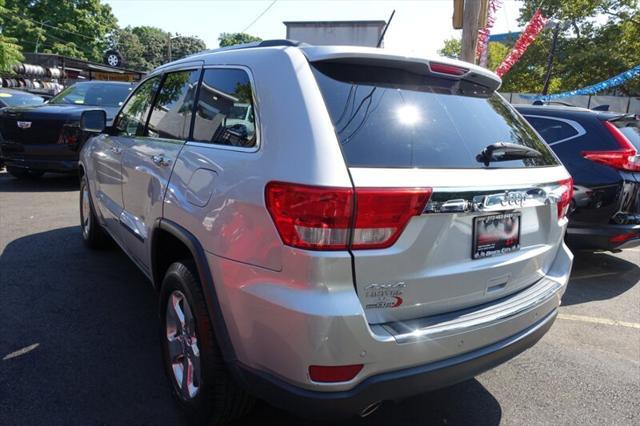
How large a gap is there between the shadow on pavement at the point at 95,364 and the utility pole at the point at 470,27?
6.22 metres

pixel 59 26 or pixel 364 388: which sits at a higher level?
pixel 59 26

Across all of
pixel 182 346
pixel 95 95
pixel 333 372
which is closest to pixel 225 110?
pixel 182 346

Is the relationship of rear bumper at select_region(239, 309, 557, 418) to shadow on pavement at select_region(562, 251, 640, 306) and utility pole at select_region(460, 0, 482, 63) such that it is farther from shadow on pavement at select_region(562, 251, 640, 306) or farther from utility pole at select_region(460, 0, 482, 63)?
utility pole at select_region(460, 0, 482, 63)

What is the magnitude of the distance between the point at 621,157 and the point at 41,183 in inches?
351

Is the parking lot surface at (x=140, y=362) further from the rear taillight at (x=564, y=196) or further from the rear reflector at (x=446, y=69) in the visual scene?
the rear reflector at (x=446, y=69)

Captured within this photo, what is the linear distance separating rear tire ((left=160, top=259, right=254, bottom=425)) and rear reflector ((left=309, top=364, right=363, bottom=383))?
1.86 ft

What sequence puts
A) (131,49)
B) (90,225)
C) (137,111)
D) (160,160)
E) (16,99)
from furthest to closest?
(131,49) < (16,99) < (90,225) < (137,111) < (160,160)

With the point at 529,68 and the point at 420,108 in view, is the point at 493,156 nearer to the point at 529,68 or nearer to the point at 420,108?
the point at 420,108

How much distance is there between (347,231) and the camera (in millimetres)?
1768

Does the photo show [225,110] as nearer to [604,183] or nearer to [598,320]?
[598,320]

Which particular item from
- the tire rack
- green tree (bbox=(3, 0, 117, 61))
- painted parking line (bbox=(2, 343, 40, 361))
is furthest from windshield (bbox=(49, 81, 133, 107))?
green tree (bbox=(3, 0, 117, 61))

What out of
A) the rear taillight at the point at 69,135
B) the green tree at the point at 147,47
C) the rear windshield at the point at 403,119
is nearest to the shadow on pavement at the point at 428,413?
the rear windshield at the point at 403,119

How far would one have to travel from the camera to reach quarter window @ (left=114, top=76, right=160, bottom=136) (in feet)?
11.4

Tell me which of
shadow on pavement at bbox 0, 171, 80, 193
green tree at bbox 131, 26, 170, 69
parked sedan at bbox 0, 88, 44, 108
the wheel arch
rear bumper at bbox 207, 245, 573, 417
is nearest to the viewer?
rear bumper at bbox 207, 245, 573, 417
